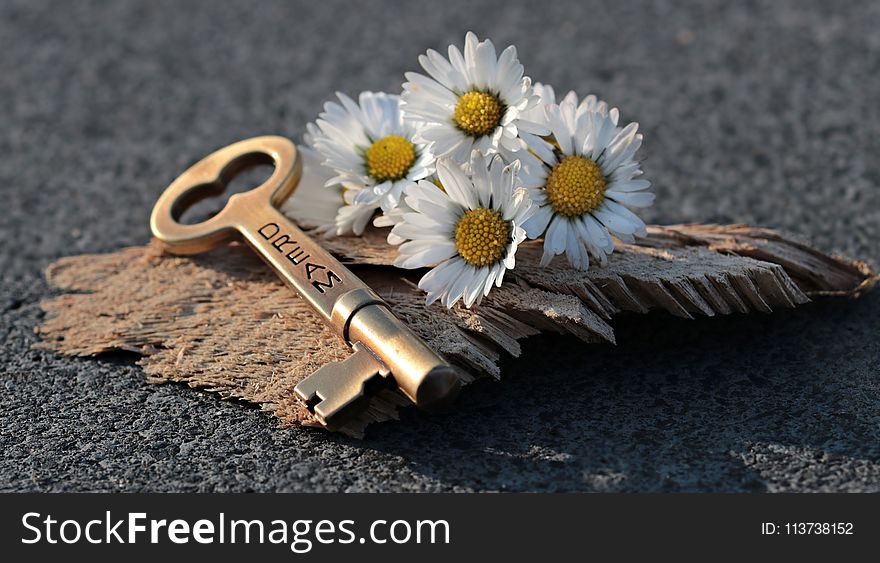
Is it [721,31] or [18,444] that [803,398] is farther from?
[721,31]

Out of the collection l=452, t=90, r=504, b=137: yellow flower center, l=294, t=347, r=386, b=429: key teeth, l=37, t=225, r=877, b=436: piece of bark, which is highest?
l=452, t=90, r=504, b=137: yellow flower center

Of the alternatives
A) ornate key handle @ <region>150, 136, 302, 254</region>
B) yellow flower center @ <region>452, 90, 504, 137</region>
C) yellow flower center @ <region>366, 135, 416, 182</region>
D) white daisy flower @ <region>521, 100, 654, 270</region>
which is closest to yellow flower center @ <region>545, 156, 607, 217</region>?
white daisy flower @ <region>521, 100, 654, 270</region>

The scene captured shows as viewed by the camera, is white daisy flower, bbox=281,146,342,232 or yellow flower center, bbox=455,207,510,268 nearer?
yellow flower center, bbox=455,207,510,268

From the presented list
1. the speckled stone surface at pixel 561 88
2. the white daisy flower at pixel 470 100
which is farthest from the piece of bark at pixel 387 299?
the white daisy flower at pixel 470 100

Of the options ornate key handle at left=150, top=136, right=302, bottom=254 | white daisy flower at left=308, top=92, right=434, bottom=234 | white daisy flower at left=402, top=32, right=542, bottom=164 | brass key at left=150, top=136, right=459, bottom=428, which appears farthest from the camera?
ornate key handle at left=150, top=136, right=302, bottom=254

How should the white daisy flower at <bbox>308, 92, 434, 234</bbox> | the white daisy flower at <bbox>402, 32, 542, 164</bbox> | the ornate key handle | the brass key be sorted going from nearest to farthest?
the brass key < the white daisy flower at <bbox>402, 32, 542, 164</bbox> < the white daisy flower at <bbox>308, 92, 434, 234</bbox> < the ornate key handle

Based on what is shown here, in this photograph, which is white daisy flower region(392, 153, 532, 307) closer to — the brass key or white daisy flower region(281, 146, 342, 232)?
the brass key

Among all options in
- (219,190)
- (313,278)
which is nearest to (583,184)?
(313,278)

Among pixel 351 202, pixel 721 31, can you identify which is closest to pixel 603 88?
pixel 721 31

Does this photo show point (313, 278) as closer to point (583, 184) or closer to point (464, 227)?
point (464, 227)

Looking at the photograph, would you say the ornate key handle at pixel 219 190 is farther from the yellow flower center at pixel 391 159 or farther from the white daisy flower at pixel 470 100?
the white daisy flower at pixel 470 100
